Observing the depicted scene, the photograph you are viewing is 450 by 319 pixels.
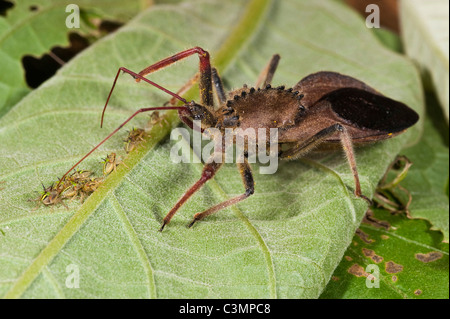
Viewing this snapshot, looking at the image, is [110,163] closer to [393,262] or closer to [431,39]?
[393,262]

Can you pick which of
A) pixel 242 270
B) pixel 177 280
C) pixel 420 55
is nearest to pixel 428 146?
pixel 420 55

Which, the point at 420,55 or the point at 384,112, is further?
the point at 420,55

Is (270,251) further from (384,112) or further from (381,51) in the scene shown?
(381,51)

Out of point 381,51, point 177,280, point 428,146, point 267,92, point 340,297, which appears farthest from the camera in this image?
point 381,51

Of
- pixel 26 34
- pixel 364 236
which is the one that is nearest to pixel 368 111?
pixel 364 236

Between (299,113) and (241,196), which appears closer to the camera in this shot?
(241,196)

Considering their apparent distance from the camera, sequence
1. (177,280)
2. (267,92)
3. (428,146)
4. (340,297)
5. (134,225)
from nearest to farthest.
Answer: (177,280) → (134,225) → (340,297) → (267,92) → (428,146)
